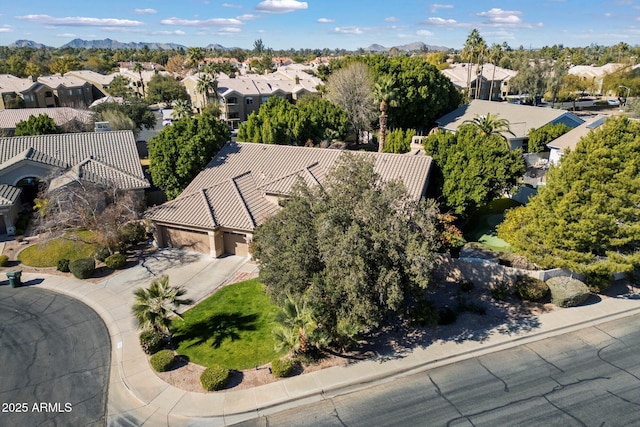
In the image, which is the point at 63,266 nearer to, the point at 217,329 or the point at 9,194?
the point at 9,194

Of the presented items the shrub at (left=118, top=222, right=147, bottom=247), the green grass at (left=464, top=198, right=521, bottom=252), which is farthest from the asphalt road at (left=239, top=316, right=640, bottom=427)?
the shrub at (left=118, top=222, right=147, bottom=247)

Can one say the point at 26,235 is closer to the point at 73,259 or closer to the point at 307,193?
the point at 73,259

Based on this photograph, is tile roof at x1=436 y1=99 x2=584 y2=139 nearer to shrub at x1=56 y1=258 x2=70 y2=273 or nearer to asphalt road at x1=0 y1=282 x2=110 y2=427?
shrub at x1=56 y1=258 x2=70 y2=273

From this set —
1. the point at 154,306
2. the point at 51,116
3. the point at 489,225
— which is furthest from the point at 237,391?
the point at 51,116

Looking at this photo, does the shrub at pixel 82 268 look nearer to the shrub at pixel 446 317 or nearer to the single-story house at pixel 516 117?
the shrub at pixel 446 317

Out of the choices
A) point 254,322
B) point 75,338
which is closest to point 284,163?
point 254,322
